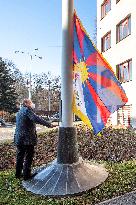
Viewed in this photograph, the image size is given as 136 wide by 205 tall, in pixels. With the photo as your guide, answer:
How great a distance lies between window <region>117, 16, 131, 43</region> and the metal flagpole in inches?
697

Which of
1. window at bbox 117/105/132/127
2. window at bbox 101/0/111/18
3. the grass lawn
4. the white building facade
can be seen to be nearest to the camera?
the grass lawn

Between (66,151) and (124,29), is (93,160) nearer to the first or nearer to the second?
(66,151)

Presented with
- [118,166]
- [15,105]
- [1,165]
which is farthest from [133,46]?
[15,105]

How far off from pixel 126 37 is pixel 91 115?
60.7 ft

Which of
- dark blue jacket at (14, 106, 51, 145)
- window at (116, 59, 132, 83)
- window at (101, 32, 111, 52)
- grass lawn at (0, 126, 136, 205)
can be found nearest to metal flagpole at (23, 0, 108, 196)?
grass lawn at (0, 126, 136, 205)

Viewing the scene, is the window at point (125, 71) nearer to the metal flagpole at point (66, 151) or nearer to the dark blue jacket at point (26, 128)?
the metal flagpole at point (66, 151)

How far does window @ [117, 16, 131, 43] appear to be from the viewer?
2481 centimetres

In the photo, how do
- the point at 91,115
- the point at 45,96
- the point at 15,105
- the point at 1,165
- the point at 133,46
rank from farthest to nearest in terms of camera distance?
the point at 45,96 → the point at 15,105 → the point at 133,46 → the point at 1,165 → the point at 91,115

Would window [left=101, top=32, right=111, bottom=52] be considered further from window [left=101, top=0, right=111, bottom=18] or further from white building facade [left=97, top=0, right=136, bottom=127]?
window [left=101, top=0, right=111, bottom=18]

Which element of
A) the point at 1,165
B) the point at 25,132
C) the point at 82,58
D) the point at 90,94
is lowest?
the point at 1,165

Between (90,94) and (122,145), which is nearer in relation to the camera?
(90,94)

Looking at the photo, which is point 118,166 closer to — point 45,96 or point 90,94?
point 90,94

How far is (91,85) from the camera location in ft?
24.1

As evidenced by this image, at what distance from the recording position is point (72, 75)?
7.59 m
